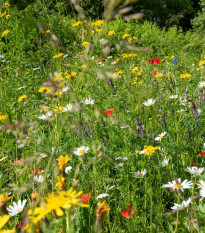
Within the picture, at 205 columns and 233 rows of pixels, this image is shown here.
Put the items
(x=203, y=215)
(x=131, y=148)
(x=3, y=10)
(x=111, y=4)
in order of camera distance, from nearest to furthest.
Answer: (x=111, y=4) → (x=203, y=215) → (x=131, y=148) → (x=3, y=10)

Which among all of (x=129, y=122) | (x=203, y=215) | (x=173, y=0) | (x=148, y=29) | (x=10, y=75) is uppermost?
(x=203, y=215)

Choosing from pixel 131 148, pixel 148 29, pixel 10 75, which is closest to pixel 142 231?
pixel 131 148

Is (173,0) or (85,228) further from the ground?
(85,228)

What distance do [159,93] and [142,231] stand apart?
3.70 feet

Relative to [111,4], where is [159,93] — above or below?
below

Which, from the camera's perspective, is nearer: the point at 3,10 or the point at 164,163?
the point at 164,163

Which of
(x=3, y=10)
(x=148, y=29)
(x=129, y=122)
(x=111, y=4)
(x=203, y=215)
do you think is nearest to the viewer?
(x=111, y=4)

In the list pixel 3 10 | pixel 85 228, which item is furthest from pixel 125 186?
pixel 3 10

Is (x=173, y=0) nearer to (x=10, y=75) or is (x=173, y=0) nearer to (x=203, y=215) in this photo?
(x=10, y=75)

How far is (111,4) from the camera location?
0.62m

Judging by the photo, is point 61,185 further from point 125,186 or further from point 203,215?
point 125,186

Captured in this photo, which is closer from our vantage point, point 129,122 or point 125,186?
point 125,186

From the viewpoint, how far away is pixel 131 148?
4.32 ft

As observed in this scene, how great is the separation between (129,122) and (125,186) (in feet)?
1.41
